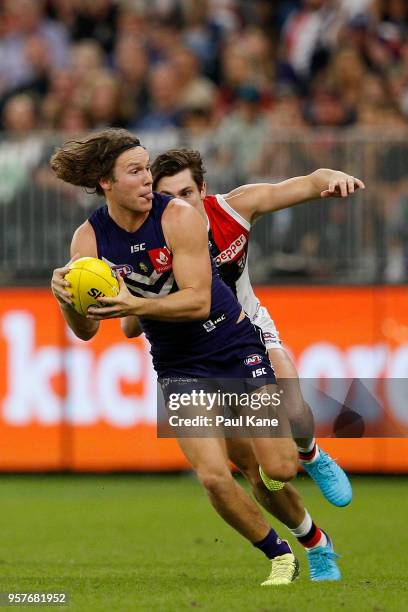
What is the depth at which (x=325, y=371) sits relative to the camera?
1423 cm

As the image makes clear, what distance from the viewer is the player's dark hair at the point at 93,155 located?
786cm

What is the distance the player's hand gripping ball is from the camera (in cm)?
743

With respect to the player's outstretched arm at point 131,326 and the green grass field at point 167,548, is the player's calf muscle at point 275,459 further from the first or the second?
the player's outstretched arm at point 131,326

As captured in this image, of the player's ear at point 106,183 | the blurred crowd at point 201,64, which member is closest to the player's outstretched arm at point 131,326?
the player's ear at point 106,183

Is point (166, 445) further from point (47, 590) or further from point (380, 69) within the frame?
point (47, 590)

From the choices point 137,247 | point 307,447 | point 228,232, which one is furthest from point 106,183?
point 307,447

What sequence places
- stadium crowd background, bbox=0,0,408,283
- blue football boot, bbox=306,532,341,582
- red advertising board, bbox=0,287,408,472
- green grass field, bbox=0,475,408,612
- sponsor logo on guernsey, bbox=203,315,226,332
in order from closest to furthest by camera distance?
green grass field, bbox=0,475,408,612, sponsor logo on guernsey, bbox=203,315,226,332, blue football boot, bbox=306,532,341,582, stadium crowd background, bbox=0,0,408,283, red advertising board, bbox=0,287,408,472

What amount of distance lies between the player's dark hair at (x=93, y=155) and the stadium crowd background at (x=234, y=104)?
5.97m

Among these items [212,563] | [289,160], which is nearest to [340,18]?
[289,160]

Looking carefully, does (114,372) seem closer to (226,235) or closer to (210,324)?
(226,235)

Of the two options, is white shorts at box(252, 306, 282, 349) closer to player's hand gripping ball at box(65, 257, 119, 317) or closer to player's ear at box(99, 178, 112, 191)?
player's ear at box(99, 178, 112, 191)

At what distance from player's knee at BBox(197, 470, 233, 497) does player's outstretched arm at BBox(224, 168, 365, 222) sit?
68.6 inches

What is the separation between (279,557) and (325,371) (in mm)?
6302

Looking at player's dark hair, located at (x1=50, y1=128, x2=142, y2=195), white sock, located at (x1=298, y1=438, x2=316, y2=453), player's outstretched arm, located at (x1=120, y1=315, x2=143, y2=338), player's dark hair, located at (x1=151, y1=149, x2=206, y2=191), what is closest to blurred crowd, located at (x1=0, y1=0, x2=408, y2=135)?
player's dark hair, located at (x1=151, y1=149, x2=206, y2=191)
